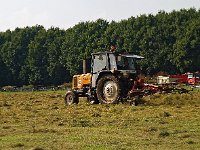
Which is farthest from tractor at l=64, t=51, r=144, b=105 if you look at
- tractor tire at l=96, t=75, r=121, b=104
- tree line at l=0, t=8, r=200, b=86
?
tree line at l=0, t=8, r=200, b=86

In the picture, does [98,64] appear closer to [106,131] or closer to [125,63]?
[125,63]

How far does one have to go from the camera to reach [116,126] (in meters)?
13.5

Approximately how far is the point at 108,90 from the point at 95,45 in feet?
181

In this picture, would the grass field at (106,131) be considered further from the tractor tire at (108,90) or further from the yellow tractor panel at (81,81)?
the yellow tractor panel at (81,81)

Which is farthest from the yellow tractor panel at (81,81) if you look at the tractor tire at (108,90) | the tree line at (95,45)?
the tree line at (95,45)

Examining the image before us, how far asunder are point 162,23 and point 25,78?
27.8 metres

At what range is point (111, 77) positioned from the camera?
23.4 meters

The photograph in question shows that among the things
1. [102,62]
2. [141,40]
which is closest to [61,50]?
[141,40]

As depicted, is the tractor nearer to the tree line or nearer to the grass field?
the grass field

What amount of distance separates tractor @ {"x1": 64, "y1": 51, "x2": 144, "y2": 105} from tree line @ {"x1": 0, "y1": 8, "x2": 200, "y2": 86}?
1666 inches

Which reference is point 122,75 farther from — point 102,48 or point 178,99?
point 102,48

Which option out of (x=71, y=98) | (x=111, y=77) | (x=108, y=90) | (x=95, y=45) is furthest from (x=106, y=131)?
(x=95, y=45)

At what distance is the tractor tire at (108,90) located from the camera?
913 inches

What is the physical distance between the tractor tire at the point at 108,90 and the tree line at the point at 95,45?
42885 millimetres
